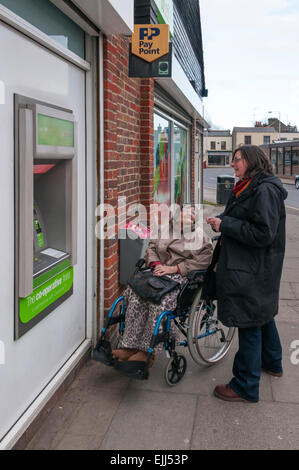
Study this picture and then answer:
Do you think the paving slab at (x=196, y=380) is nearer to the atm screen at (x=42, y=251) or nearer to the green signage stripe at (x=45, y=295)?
the green signage stripe at (x=45, y=295)

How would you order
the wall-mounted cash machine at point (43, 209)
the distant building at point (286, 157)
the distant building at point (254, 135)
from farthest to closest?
the distant building at point (254, 135) < the distant building at point (286, 157) < the wall-mounted cash machine at point (43, 209)

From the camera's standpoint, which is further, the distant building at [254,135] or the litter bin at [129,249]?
the distant building at [254,135]

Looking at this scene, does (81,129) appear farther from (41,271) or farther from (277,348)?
(277,348)

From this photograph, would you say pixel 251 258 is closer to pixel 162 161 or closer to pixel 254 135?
pixel 162 161

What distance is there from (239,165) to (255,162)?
0.12 metres

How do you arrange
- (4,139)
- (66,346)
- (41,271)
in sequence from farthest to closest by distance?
(66,346), (41,271), (4,139)

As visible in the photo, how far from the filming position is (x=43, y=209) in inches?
143

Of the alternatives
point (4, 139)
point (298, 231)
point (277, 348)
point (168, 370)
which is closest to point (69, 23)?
point (4, 139)

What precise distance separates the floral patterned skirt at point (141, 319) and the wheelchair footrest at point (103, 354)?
179mm

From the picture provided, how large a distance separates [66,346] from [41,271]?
2.98ft

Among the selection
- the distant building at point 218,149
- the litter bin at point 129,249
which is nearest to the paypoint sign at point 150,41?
the litter bin at point 129,249

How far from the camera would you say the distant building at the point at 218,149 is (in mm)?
94688

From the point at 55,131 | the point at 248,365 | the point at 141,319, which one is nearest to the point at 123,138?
the point at 55,131

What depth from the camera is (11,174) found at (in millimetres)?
2879
